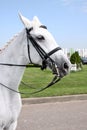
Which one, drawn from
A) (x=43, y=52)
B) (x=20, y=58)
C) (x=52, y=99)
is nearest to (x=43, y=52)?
(x=43, y=52)

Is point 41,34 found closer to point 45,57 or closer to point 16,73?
point 45,57

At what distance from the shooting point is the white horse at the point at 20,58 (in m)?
4.44

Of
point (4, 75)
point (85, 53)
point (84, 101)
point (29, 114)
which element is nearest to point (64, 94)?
point (84, 101)

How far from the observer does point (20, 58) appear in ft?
15.4

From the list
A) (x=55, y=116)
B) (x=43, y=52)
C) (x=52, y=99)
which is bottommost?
(x=52, y=99)

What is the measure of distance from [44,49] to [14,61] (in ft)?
1.53

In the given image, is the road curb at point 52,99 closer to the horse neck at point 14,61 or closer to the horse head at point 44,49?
the horse neck at point 14,61

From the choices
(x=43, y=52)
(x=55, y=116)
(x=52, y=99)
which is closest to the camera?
(x=43, y=52)

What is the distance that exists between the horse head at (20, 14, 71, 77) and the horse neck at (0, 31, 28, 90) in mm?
125

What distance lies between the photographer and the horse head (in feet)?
14.5

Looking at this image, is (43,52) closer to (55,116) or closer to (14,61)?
(14,61)

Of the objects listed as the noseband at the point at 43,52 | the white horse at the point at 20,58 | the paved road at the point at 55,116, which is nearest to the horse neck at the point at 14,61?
the white horse at the point at 20,58

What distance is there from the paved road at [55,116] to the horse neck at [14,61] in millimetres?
3054

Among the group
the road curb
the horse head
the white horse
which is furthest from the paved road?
the horse head
